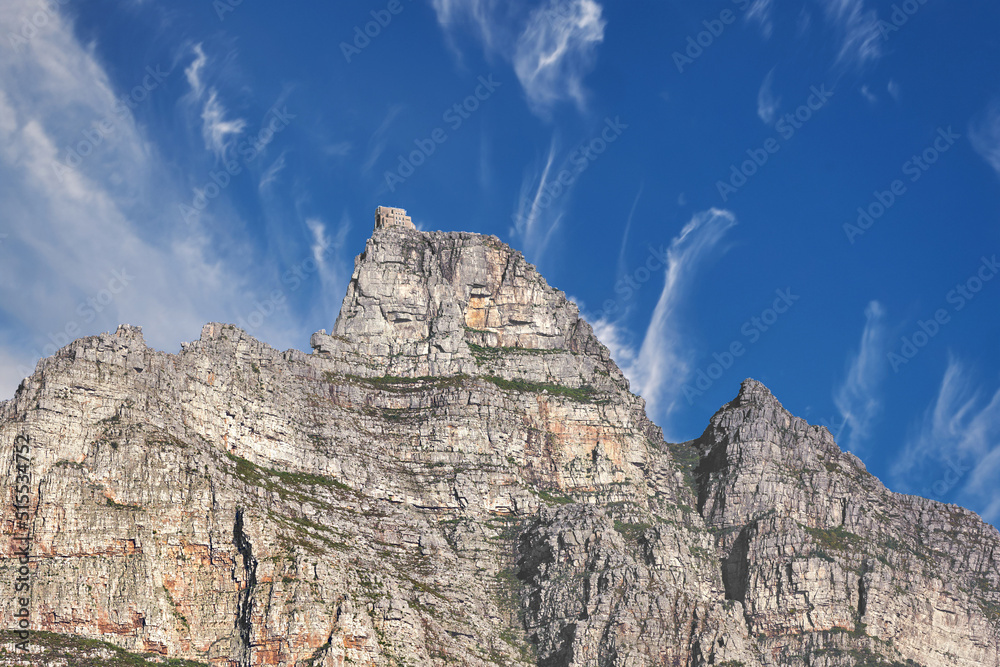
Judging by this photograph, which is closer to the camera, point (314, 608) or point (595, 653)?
point (314, 608)

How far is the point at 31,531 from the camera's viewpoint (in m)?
179

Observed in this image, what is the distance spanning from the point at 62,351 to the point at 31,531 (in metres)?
26.1

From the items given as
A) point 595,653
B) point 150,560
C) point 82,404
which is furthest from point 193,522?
point 595,653

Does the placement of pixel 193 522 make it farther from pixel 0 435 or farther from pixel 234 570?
pixel 0 435

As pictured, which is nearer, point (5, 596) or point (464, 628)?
point (5, 596)

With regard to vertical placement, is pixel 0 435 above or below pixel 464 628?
above

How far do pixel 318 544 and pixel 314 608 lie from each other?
48.7 ft

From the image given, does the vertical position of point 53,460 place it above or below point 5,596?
above

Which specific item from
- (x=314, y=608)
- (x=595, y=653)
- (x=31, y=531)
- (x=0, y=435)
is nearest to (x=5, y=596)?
(x=31, y=531)

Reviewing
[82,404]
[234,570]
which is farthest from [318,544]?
[82,404]

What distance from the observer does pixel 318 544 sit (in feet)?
641

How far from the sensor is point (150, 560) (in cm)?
18175

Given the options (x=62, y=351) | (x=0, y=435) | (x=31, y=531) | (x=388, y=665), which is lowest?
(x=388, y=665)

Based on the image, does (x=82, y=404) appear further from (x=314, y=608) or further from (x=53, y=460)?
(x=314, y=608)
